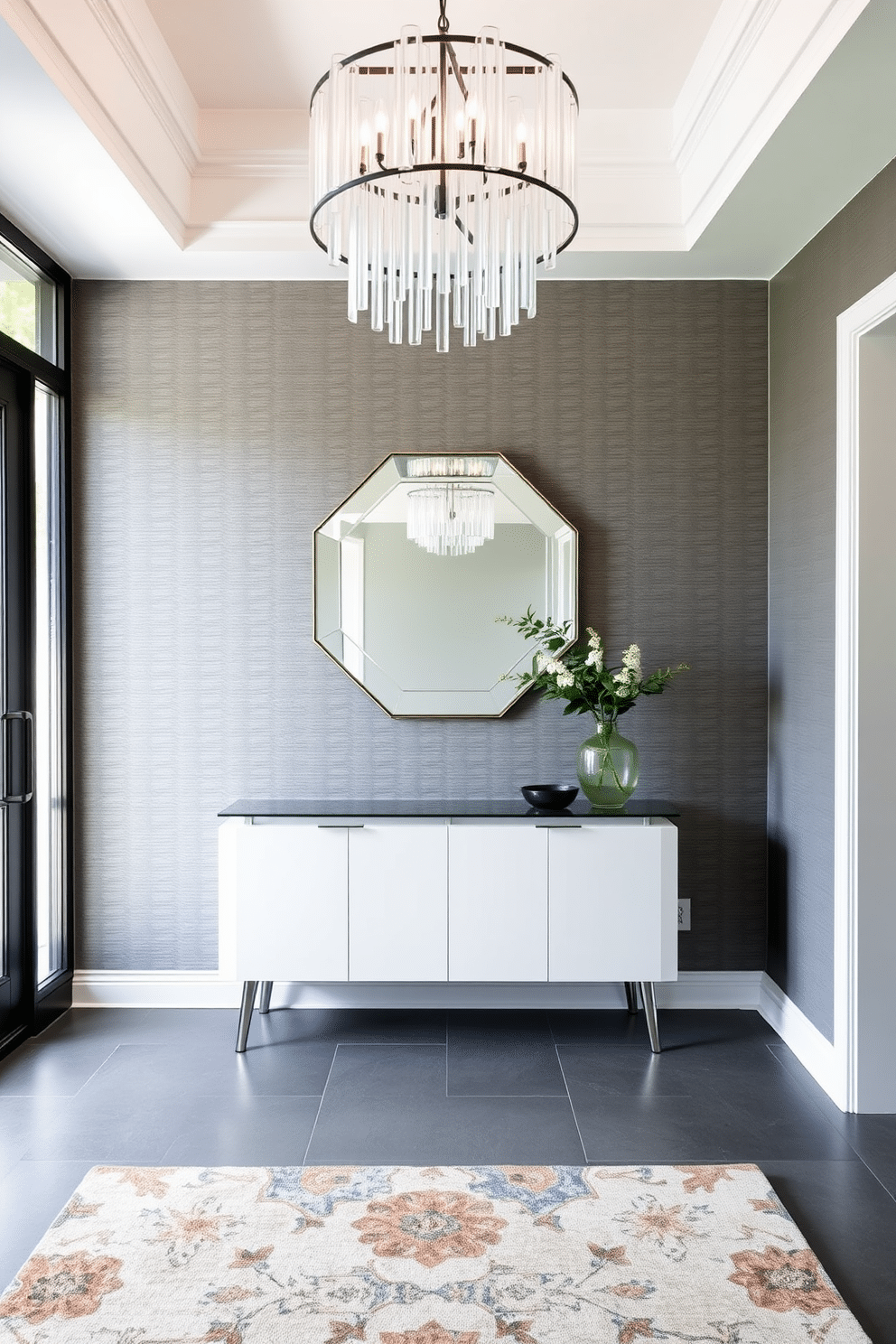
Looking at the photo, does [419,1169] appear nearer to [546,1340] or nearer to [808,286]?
[546,1340]

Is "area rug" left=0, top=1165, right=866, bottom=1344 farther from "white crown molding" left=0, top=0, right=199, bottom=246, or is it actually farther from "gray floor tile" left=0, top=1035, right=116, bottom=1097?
"white crown molding" left=0, top=0, right=199, bottom=246

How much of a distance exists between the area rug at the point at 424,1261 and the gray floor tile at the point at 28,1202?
0.05 m

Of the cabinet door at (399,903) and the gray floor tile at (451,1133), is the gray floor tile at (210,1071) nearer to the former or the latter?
the gray floor tile at (451,1133)

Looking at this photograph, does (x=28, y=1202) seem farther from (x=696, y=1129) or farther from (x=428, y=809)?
(x=696, y=1129)

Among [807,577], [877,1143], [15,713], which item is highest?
[807,577]

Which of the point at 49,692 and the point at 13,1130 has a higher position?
the point at 49,692

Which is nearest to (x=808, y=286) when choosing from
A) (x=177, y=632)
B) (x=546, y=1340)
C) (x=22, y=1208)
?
(x=177, y=632)

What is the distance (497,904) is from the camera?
121 inches

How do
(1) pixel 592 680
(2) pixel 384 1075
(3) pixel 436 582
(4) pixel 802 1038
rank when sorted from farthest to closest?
(3) pixel 436 582
(1) pixel 592 680
(4) pixel 802 1038
(2) pixel 384 1075

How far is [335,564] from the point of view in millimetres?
3465

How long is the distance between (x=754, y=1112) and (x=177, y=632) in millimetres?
2439

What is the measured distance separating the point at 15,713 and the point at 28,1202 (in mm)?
1455

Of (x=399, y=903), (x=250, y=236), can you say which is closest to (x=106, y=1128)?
(x=399, y=903)

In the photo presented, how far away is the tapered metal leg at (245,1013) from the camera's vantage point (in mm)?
3094
